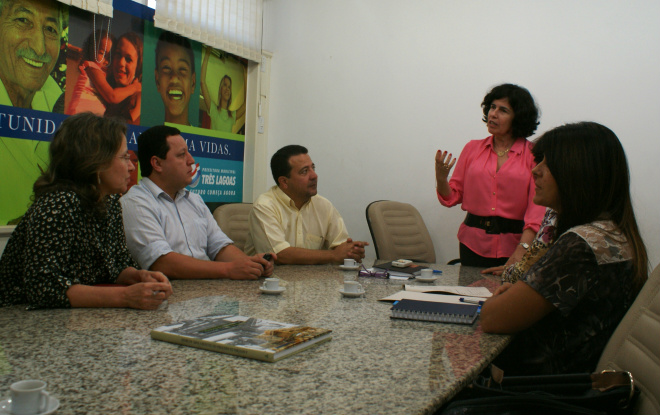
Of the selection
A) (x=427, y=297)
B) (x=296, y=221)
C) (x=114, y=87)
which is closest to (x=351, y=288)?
(x=427, y=297)

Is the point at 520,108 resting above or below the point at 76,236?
above

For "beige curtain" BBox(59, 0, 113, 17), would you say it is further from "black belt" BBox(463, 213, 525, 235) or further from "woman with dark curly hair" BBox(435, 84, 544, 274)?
"black belt" BBox(463, 213, 525, 235)

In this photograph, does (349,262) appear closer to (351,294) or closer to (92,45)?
(351,294)

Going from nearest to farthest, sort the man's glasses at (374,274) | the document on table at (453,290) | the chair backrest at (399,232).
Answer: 1. the document on table at (453,290)
2. the man's glasses at (374,274)
3. the chair backrest at (399,232)

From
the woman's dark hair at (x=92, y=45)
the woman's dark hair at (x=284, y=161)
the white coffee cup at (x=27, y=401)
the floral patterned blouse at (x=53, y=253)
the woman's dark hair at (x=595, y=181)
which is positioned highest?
the woman's dark hair at (x=92, y=45)

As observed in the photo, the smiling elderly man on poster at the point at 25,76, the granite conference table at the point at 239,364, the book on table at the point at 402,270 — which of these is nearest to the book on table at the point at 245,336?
the granite conference table at the point at 239,364

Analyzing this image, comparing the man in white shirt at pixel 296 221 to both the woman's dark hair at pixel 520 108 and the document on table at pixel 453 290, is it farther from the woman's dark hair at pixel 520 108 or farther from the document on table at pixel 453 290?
the woman's dark hair at pixel 520 108

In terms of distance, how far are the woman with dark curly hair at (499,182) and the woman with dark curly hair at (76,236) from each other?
177cm

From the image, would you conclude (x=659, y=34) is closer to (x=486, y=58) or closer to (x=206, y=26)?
(x=486, y=58)

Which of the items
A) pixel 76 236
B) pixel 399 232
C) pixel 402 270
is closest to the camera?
pixel 76 236

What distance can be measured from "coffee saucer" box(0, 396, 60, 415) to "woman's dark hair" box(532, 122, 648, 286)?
1.29 m

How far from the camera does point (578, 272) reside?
1.32 metres

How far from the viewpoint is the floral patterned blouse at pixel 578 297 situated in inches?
51.8

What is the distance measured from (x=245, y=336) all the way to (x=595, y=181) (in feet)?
3.29
